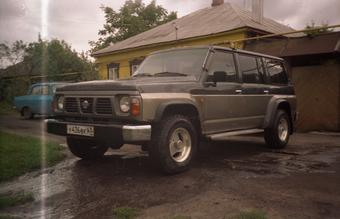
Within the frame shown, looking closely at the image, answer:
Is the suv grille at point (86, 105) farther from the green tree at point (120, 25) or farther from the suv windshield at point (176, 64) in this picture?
the green tree at point (120, 25)

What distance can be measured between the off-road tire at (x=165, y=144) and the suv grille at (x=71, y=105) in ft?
4.22

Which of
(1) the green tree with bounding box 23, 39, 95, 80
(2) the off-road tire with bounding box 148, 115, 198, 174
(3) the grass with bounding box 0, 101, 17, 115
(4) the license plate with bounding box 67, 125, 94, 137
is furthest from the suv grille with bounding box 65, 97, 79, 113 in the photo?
(1) the green tree with bounding box 23, 39, 95, 80

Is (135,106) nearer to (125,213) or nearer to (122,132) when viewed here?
(122,132)

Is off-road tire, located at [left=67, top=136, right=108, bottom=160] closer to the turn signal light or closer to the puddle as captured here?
the turn signal light

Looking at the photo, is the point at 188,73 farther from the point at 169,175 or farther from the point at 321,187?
the point at 321,187

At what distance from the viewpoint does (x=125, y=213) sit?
349 centimetres

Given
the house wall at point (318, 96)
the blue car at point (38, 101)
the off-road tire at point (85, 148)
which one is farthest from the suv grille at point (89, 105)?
the blue car at point (38, 101)

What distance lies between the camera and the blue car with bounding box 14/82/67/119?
15.2 metres

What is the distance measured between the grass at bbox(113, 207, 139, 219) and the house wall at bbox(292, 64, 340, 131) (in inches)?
356

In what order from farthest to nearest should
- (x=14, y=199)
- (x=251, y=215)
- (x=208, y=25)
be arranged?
(x=208, y=25)
(x=14, y=199)
(x=251, y=215)

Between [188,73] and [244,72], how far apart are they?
4.58 feet

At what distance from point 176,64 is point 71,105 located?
1854 millimetres

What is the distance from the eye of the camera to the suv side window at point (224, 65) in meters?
5.90

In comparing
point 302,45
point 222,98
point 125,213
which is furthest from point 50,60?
point 125,213
